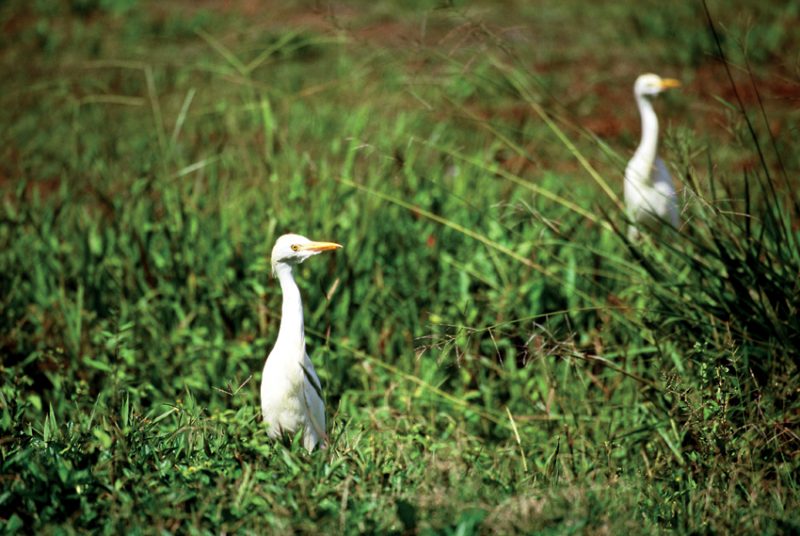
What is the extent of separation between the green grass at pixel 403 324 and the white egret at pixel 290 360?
0.11 m

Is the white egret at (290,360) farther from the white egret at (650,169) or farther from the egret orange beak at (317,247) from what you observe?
the white egret at (650,169)

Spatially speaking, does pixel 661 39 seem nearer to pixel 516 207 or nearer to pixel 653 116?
pixel 653 116

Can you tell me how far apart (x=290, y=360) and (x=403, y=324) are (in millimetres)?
1226

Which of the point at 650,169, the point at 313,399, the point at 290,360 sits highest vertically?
the point at 650,169

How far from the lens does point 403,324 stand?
3705mm

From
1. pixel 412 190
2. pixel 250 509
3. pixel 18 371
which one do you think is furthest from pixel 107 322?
pixel 250 509

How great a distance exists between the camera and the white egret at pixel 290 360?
2523 millimetres

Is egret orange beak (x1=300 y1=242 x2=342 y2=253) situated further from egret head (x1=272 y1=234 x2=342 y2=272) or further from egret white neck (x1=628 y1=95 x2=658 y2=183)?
egret white neck (x1=628 y1=95 x2=658 y2=183)

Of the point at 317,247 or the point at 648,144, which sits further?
the point at 648,144

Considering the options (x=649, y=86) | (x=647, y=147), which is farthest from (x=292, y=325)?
(x=649, y=86)

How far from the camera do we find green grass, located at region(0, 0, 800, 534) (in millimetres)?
2123

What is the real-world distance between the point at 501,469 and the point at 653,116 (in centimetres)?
236

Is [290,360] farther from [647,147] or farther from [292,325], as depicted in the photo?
[647,147]

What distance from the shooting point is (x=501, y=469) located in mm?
2605
